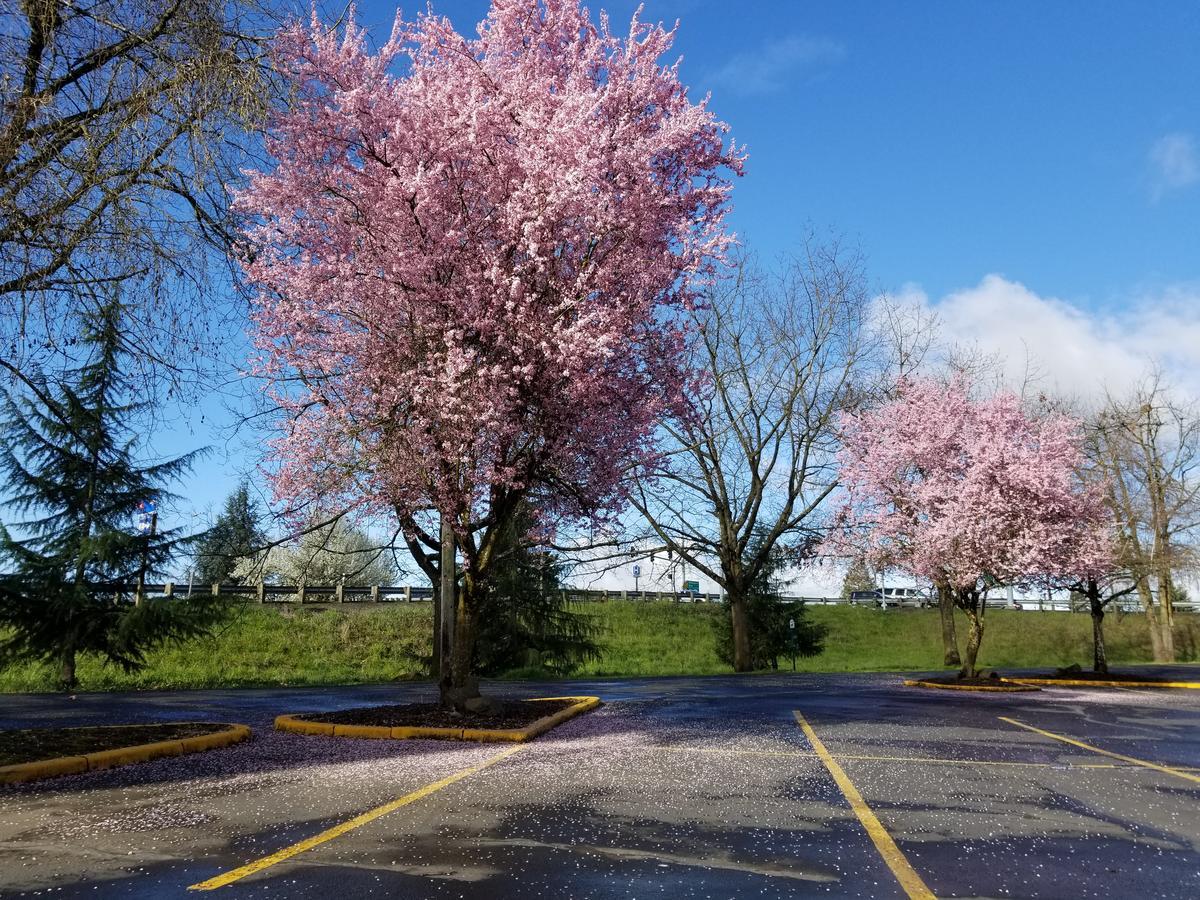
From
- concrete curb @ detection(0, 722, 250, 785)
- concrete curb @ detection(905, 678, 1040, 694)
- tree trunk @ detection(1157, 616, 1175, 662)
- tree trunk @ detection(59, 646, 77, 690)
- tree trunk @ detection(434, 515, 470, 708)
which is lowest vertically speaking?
tree trunk @ detection(1157, 616, 1175, 662)

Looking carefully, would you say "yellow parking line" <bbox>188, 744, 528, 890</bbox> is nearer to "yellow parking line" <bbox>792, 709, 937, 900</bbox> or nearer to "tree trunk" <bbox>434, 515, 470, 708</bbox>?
"yellow parking line" <bbox>792, 709, 937, 900</bbox>

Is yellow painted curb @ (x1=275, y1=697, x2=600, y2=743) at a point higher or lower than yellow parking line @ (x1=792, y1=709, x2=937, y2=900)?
lower

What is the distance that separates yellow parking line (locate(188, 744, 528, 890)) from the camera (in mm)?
4293

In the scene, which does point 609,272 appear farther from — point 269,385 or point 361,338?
point 269,385

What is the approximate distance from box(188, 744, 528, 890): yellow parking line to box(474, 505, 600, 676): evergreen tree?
59.6 feet

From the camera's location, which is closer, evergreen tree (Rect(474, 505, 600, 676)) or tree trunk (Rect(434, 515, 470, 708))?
tree trunk (Rect(434, 515, 470, 708))

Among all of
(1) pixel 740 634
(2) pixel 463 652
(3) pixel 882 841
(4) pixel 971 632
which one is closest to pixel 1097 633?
(4) pixel 971 632

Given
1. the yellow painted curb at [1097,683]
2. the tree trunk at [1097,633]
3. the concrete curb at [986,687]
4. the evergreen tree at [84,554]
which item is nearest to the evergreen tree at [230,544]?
the evergreen tree at [84,554]

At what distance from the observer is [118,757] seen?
8305 millimetres

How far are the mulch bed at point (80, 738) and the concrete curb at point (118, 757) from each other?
14 cm

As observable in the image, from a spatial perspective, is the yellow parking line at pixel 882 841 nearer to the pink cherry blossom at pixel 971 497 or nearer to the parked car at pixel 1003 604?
the pink cherry blossom at pixel 971 497

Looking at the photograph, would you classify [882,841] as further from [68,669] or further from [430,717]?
[68,669]

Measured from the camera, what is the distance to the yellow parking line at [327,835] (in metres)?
4.29

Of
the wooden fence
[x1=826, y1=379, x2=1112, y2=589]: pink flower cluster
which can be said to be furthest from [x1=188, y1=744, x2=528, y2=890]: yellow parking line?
the wooden fence
